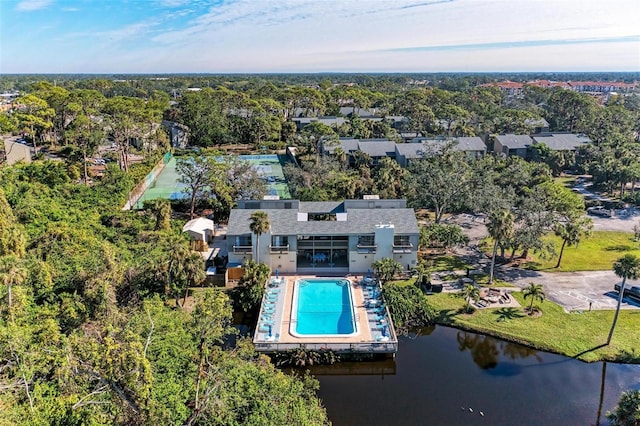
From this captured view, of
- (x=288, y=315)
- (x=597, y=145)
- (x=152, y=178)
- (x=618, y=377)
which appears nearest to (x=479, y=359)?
(x=618, y=377)

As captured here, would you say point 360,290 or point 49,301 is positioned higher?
point 49,301

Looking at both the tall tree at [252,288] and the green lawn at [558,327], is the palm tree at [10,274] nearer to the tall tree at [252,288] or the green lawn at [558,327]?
the tall tree at [252,288]

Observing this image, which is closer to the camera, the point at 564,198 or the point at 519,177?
the point at 564,198

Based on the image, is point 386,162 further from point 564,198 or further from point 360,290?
point 360,290

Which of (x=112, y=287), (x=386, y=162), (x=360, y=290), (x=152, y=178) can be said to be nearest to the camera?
(x=112, y=287)

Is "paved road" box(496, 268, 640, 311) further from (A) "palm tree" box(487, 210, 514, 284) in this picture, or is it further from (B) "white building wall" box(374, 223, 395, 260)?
(B) "white building wall" box(374, 223, 395, 260)

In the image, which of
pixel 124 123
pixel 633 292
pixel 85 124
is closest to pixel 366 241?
pixel 633 292

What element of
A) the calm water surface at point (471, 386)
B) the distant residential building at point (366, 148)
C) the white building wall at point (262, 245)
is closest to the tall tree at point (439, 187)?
the distant residential building at point (366, 148)

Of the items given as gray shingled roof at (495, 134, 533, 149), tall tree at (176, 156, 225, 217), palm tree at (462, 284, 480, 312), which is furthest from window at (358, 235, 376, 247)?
gray shingled roof at (495, 134, 533, 149)
